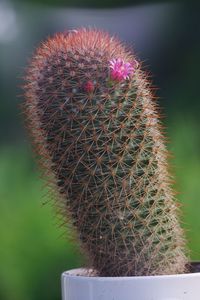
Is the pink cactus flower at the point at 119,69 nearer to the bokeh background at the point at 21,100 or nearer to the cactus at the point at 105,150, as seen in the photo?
the cactus at the point at 105,150

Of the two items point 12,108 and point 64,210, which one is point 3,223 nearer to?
point 12,108

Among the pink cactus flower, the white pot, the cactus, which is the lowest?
the white pot

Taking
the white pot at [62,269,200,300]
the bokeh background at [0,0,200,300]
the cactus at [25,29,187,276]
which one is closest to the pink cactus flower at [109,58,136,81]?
the cactus at [25,29,187,276]

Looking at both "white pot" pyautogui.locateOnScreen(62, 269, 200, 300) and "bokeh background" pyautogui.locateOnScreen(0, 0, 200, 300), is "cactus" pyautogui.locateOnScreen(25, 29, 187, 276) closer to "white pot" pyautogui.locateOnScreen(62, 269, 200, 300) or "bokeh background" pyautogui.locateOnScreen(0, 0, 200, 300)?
"white pot" pyautogui.locateOnScreen(62, 269, 200, 300)

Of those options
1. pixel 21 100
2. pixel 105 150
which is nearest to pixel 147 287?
pixel 105 150

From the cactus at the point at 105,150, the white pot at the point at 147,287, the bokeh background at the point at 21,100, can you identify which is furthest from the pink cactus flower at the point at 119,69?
the bokeh background at the point at 21,100

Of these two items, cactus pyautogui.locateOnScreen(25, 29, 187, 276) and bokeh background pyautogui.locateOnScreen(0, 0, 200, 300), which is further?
bokeh background pyautogui.locateOnScreen(0, 0, 200, 300)

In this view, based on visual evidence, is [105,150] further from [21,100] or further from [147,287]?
[21,100]
